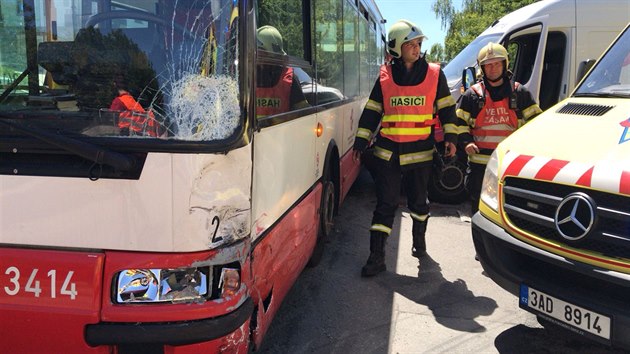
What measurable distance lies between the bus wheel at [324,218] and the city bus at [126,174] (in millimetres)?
2214

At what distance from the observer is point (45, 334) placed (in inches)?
81.6

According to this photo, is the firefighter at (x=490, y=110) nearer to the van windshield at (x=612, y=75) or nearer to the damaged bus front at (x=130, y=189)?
the van windshield at (x=612, y=75)

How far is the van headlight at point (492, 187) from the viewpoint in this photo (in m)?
3.21

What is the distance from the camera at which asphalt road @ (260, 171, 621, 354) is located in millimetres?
3396

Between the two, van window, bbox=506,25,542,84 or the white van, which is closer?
the white van

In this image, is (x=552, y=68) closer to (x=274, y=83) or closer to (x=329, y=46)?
(x=329, y=46)

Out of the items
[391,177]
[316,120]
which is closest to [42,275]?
[316,120]

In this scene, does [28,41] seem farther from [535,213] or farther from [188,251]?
[535,213]

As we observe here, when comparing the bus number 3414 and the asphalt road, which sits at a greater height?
the bus number 3414

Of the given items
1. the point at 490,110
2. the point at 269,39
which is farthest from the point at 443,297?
the point at 269,39

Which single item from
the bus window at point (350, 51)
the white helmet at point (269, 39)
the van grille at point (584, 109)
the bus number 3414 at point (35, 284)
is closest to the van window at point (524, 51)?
the bus window at point (350, 51)

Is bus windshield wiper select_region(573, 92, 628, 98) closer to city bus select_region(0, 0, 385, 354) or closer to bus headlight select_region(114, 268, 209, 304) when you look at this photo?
city bus select_region(0, 0, 385, 354)

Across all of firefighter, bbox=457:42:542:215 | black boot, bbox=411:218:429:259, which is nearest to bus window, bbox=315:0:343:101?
firefighter, bbox=457:42:542:215

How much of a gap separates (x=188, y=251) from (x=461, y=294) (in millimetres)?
2858
